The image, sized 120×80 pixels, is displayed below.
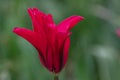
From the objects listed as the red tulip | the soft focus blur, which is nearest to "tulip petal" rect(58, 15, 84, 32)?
the red tulip

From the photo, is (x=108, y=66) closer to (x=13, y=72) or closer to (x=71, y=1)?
(x=13, y=72)

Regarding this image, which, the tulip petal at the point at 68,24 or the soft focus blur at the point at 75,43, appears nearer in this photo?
the tulip petal at the point at 68,24

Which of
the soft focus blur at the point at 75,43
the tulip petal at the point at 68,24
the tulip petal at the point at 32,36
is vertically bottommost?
the soft focus blur at the point at 75,43

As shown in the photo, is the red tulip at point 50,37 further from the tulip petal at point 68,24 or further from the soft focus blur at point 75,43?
the soft focus blur at point 75,43

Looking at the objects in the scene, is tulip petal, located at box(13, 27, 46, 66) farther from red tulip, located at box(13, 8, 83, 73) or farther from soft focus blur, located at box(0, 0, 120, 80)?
soft focus blur, located at box(0, 0, 120, 80)

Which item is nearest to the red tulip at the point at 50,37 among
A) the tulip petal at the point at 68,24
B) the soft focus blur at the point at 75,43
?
the tulip petal at the point at 68,24

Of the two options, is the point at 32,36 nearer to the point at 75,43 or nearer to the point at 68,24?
the point at 68,24

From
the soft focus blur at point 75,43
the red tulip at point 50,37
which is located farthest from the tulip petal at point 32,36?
the soft focus blur at point 75,43

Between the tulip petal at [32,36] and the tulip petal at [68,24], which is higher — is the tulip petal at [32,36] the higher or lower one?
the lower one
